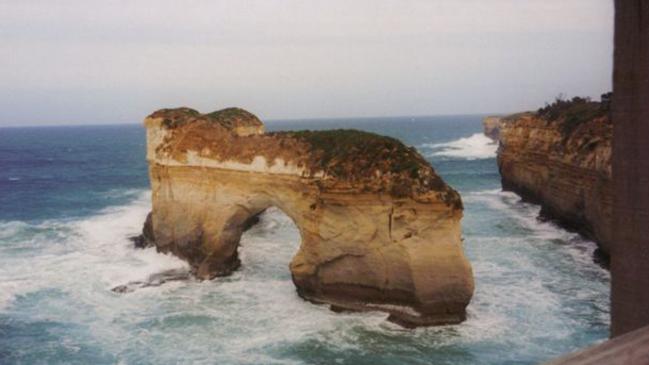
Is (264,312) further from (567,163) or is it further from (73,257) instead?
(567,163)

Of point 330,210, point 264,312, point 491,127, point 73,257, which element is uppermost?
point 491,127

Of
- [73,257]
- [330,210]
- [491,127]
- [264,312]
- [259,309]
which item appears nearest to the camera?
[264,312]

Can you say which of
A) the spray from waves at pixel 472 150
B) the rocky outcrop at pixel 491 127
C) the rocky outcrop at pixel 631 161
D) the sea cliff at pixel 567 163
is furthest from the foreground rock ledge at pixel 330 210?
the rocky outcrop at pixel 491 127

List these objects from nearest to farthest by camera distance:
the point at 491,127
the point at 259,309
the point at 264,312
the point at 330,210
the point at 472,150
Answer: the point at 264,312 < the point at 259,309 < the point at 330,210 < the point at 472,150 < the point at 491,127

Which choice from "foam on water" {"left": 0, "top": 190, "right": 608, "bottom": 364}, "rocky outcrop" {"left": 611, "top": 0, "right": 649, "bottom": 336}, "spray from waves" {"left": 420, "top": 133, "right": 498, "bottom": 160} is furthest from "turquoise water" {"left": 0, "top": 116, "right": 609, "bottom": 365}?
"spray from waves" {"left": 420, "top": 133, "right": 498, "bottom": 160}

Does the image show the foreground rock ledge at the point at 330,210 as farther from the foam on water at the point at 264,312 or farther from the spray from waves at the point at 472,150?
the spray from waves at the point at 472,150

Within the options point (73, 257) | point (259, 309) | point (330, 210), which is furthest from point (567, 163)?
point (73, 257)

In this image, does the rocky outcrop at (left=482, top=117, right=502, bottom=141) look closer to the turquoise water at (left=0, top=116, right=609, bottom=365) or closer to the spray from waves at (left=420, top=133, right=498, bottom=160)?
the spray from waves at (left=420, top=133, right=498, bottom=160)

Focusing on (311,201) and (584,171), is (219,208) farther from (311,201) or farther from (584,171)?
(584,171)
